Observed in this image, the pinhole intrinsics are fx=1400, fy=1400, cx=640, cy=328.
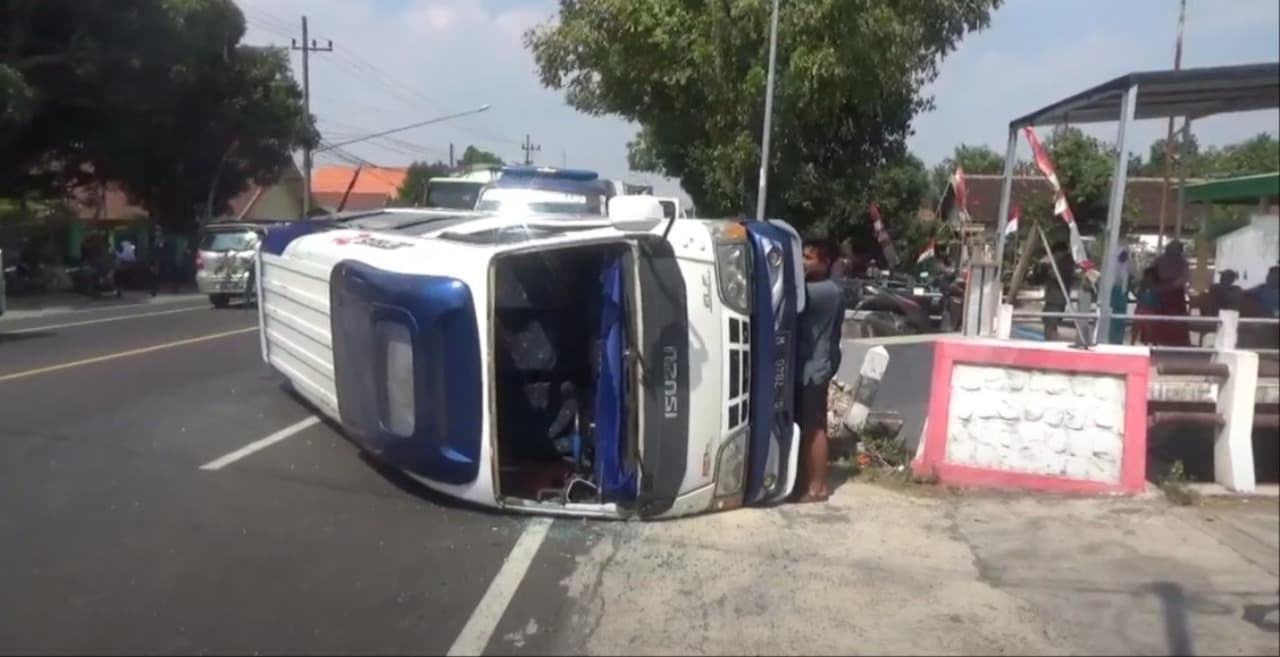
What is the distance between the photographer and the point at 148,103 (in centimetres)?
3559

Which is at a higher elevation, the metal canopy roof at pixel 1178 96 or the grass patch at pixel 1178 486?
the metal canopy roof at pixel 1178 96

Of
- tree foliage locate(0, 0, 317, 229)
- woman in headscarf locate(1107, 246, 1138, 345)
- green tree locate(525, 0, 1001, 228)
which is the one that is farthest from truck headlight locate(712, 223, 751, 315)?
tree foliage locate(0, 0, 317, 229)

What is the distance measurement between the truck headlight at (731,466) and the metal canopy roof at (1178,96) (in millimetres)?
3295

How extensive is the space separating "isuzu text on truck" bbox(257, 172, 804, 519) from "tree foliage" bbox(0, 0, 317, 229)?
2238 cm

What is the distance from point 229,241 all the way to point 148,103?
8.56 meters

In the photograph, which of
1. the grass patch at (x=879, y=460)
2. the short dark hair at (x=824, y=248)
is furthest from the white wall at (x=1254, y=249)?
the short dark hair at (x=824, y=248)

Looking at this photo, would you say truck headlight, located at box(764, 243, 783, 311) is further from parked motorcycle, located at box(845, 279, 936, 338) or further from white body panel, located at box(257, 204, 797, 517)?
parked motorcycle, located at box(845, 279, 936, 338)

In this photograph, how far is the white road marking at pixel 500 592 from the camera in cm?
631

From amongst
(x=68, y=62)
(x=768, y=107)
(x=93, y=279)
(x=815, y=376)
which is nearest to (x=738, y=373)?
(x=815, y=376)

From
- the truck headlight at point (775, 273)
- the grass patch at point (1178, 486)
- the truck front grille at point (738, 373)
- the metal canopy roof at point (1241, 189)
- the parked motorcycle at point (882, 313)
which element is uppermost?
the metal canopy roof at point (1241, 189)

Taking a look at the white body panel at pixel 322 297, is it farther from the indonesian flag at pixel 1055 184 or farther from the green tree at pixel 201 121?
the green tree at pixel 201 121

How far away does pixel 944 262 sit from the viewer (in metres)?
32.9

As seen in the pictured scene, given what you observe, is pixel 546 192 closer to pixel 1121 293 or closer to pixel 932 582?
pixel 1121 293

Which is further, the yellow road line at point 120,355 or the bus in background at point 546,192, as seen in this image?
the bus in background at point 546,192
